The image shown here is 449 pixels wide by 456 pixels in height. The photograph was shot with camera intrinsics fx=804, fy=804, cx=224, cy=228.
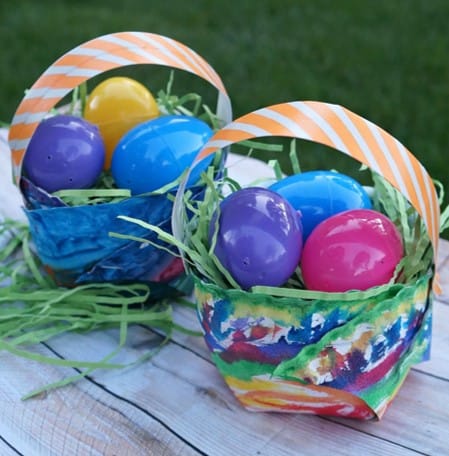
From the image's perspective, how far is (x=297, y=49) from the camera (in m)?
2.84

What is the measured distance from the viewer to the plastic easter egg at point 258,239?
0.92 metres

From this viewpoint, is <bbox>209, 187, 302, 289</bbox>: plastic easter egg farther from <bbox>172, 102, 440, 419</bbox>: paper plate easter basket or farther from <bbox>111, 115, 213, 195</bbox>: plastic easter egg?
<bbox>111, 115, 213, 195</bbox>: plastic easter egg

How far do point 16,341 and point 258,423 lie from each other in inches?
14.2

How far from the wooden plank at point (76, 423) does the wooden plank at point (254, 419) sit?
0.06 ft

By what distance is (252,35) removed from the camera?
9.77 feet

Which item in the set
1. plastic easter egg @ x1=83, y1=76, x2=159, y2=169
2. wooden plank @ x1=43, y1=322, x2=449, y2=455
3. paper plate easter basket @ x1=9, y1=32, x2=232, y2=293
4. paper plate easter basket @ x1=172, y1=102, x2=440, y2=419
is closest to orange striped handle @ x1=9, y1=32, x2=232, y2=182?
paper plate easter basket @ x1=9, y1=32, x2=232, y2=293

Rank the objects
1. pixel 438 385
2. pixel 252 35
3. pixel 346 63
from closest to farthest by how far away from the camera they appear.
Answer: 1. pixel 438 385
2. pixel 346 63
3. pixel 252 35

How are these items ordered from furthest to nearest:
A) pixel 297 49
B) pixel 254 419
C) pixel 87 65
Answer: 1. pixel 297 49
2. pixel 87 65
3. pixel 254 419

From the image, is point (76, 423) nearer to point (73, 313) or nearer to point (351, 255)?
point (73, 313)

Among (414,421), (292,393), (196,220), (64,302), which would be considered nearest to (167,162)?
(196,220)

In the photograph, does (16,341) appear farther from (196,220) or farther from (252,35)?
(252,35)

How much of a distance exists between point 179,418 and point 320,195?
1.10ft

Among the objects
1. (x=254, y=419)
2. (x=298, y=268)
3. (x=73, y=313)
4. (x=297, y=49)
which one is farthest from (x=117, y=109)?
(x=297, y=49)

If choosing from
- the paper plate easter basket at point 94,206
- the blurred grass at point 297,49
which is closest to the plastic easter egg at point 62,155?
the paper plate easter basket at point 94,206
